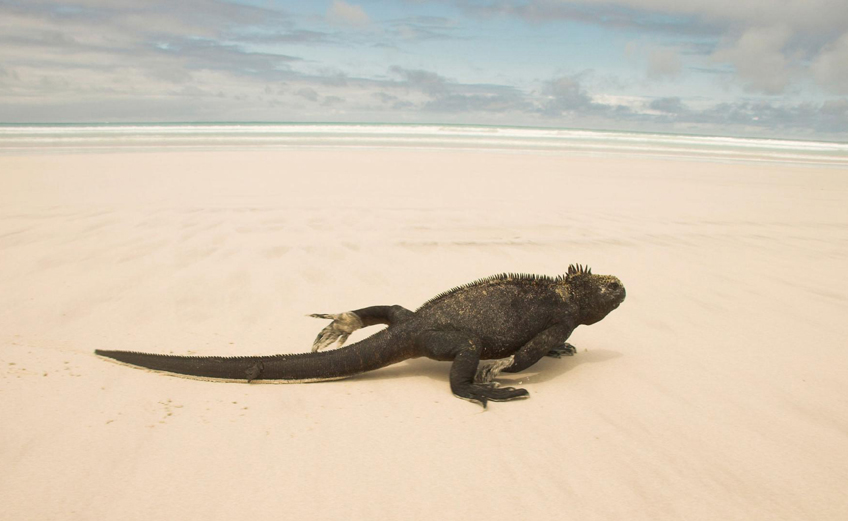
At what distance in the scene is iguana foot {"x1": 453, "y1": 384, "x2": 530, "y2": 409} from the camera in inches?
130

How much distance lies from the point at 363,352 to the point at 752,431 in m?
2.27

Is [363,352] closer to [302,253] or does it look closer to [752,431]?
[752,431]

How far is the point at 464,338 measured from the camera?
140 inches

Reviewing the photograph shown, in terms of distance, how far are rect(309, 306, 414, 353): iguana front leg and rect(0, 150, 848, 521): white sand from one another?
15.4 inches

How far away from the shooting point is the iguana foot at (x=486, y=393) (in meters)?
3.30

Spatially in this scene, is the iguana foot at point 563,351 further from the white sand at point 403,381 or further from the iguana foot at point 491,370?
the iguana foot at point 491,370

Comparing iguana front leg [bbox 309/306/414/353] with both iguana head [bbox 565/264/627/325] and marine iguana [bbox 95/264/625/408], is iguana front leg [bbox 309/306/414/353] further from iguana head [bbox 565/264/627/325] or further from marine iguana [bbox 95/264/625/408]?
iguana head [bbox 565/264/627/325]

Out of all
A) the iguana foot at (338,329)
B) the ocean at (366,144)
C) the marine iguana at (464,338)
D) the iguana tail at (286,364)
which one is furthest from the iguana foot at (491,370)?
the ocean at (366,144)

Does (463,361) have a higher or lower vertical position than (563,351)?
higher

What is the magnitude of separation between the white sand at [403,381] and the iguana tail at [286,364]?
3.3 inches

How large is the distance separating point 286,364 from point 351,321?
619 millimetres

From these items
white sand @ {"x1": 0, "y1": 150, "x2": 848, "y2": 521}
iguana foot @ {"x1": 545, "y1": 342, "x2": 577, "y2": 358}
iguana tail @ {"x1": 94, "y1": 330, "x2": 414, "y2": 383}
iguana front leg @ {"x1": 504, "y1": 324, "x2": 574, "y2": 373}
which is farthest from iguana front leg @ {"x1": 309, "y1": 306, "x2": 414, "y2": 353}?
iguana foot @ {"x1": 545, "y1": 342, "x2": 577, "y2": 358}

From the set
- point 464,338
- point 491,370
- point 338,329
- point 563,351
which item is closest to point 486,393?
point 491,370

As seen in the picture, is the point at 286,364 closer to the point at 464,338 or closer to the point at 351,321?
the point at 351,321
